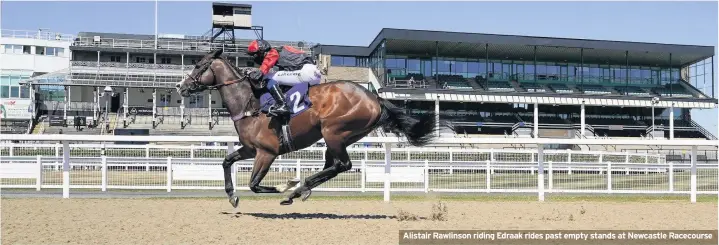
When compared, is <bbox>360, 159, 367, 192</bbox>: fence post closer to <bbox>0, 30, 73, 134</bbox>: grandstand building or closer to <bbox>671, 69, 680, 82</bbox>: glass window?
<bbox>0, 30, 73, 134</bbox>: grandstand building

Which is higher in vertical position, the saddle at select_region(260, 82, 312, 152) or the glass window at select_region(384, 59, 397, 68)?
the glass window at select_region(384, 59, 397, 68)

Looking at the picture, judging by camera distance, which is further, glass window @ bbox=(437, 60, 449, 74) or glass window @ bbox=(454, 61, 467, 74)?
glass window @ bbox=(454, 61, 467, 74)

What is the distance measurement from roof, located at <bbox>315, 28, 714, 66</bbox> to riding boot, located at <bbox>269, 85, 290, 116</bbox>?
3511 cm

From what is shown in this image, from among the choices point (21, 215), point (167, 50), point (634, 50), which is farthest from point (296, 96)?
point (634, 50)

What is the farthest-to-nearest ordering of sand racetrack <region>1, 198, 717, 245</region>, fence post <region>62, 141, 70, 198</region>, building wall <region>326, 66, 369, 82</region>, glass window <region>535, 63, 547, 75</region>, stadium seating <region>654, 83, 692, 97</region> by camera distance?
building wall <region>326, 66, 369, 82</region> < glass window <region>535, 63, 547, 75</region> < stadium seating <region>654, 83, 692, 97</region> < fence post <region>62, 141, 70, 198</region> < sand racetrack <region>1, 198, 717, 245</region>

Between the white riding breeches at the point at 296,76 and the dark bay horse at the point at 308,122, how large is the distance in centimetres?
15

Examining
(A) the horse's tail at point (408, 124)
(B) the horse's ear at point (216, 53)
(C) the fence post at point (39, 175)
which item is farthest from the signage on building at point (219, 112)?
(A) the horse's tail at point (408, 124)

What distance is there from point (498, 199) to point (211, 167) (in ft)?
17.9

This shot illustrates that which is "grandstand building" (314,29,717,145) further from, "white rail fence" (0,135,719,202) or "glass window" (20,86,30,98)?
"white rail fence" (0,135,719,202)

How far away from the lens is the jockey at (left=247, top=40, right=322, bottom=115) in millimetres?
8398

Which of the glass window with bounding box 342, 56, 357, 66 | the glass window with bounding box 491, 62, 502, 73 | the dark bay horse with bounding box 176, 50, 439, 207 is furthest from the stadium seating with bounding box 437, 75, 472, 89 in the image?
the dark bay horse with bounding box 176, 50, 439, 207

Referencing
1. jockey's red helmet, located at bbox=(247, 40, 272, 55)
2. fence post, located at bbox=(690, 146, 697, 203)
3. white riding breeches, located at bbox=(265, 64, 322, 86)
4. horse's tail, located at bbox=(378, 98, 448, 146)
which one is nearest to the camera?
jockey's red helmet, located at bbox=(247, 40, 272, 55)

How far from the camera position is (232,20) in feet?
160

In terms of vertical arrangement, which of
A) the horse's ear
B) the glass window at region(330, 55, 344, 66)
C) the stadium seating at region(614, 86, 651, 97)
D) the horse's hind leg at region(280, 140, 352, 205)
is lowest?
the horse's hind leg at region(280, 140, 352, 205)
